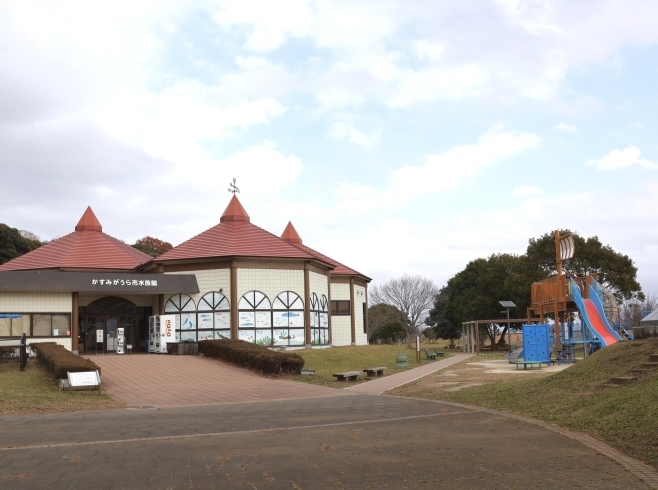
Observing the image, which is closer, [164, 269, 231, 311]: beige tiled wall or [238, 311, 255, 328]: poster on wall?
[238, 311, 255, 328]: poster on wall

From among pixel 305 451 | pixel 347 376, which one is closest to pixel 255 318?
pixel 347 376

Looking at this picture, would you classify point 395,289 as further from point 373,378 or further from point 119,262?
point 373,378

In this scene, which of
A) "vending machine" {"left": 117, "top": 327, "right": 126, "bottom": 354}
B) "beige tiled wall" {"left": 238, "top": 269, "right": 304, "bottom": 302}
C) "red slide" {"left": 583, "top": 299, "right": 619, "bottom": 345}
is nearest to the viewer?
"red slide" {"left": 583, "top": 299, "right": 619, "bottom": 345}

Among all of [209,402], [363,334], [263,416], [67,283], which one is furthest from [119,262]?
[263,416]

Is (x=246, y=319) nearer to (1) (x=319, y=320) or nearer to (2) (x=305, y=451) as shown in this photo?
(1) (x=319, y=320)

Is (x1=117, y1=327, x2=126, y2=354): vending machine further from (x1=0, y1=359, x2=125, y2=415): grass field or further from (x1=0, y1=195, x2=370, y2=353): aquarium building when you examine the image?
(x1=0, y1=359, x2=125, y2=415): grass field

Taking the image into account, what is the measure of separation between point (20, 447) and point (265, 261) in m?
23.1

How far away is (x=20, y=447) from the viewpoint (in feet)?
29.4

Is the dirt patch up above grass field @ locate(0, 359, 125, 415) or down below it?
below

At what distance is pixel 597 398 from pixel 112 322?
88.7 feet

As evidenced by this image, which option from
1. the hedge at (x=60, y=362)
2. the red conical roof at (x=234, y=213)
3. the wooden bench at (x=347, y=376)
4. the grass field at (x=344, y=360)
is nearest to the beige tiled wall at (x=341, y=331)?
the grass field at (x=344, y=360)

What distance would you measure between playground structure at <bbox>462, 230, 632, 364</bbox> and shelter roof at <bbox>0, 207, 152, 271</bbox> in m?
21.6

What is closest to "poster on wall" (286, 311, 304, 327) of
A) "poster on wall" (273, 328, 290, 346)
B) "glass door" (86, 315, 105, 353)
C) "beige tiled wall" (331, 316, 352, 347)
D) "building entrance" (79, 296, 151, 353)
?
"poster on wall" (273, 328, 290, 346)

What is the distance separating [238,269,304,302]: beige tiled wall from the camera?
31.4 meters
